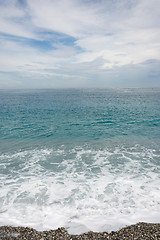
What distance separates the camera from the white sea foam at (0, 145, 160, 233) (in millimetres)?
9398

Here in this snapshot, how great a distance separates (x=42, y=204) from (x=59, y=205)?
1.32 meters

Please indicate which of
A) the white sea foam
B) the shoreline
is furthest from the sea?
the shoreline

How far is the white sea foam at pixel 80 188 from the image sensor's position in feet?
30.8

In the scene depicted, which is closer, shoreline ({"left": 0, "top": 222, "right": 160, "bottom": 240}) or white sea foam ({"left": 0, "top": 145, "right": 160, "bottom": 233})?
shoreline ({"left": 0, "top": 222, "right": 160, "bottom": 240})

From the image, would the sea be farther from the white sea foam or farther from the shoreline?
the shoreline

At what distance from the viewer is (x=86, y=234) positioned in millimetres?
8055

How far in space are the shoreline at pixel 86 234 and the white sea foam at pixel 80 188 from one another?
50cm

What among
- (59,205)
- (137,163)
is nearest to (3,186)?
(59,205)

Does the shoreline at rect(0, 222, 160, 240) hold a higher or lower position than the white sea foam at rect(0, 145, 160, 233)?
higher

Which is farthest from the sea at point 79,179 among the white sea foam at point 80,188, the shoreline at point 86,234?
the shoreline at point 86,234

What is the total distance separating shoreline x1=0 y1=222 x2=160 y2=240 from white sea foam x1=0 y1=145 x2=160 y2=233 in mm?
505

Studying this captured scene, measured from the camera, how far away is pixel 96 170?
632 inches

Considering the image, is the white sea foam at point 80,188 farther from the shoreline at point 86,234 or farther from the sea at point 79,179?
the shoreline at point 86,234

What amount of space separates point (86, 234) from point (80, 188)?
16.2 ft
